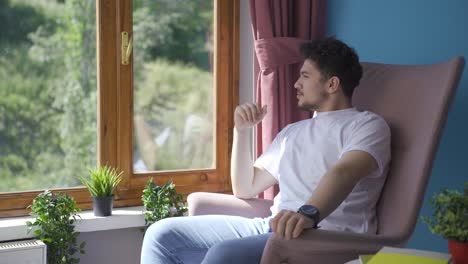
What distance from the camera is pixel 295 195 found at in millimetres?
2072

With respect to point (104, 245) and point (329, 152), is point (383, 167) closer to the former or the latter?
point (329, 152)

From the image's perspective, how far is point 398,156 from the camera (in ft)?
6.37

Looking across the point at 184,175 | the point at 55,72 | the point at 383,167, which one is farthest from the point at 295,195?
the point at 55,72

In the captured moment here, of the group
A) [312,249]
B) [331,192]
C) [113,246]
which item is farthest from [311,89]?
[113,246]

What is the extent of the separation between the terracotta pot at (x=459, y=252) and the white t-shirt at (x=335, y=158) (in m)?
0.45

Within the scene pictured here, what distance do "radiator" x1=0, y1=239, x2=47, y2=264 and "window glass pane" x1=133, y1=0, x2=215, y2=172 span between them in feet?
2.18

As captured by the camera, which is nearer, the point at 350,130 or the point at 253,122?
the point at 350,130

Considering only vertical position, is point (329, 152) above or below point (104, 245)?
above

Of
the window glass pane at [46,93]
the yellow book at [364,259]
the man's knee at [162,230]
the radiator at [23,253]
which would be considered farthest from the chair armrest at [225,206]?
the yellow book at [364,259]

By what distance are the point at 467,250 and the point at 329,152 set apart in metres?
0.68

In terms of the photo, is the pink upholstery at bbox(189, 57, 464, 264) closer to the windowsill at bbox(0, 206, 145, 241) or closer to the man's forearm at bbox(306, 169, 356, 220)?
the man's forearm at bbox(306, 169, 356, 220)

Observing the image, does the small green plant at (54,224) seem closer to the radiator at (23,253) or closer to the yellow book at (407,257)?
the radiator at (23,253)

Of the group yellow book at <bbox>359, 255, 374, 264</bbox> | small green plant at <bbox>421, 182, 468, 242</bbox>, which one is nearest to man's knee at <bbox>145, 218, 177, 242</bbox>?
yellow book at <bbox>359, 255, 374, 264</bbox>

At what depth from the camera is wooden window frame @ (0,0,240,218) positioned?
2.62 metres
